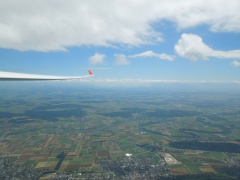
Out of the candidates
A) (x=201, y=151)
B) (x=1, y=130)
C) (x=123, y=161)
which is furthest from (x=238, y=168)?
(x=1, y=130)

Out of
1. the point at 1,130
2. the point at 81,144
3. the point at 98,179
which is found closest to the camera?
the point at 98,179

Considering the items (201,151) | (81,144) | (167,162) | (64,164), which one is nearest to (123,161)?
(167,162)

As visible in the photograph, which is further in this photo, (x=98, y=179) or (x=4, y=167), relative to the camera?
(x=4, y=167)

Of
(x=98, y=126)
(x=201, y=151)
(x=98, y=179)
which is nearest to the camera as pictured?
(x=98, y=179)

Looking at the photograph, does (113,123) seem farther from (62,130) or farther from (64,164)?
(64,164)

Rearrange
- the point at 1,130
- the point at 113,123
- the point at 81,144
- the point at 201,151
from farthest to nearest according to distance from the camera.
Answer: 1. the point at 113,123
2. the point at 1,130
3. the point at 81,144
4. the point at 201,151

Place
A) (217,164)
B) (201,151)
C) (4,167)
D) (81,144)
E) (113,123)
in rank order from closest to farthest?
(4,167)
(217,164)
(201,151)
(81,144)
(113,123)

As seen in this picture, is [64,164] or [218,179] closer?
[218,179]

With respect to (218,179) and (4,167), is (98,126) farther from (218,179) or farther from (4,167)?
(218,179)
